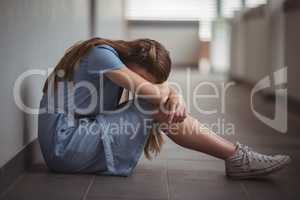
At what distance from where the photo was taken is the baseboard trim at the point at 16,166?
1579 mm

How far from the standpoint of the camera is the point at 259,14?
519 centimetres

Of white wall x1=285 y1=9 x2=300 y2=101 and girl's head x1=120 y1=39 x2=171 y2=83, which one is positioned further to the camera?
white wall x1=285 y1=9 x2=300 y2=101

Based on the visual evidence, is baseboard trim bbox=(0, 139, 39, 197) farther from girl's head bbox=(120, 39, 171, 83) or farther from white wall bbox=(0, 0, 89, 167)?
girl's head bbox=(120, 39, 171, 83)

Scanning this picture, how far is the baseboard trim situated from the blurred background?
2 centimetres

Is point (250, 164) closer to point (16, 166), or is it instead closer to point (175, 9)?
point (16, 166)

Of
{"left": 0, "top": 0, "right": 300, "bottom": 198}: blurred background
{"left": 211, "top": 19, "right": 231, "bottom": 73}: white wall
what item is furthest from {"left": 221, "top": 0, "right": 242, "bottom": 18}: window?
{"left": 211, "top": 19, "right": 231, "bottom": 73}: white wall

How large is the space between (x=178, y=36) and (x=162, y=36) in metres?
0.33

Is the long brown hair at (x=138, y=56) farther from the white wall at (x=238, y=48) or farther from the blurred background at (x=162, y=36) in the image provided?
the white wall at (x=238, y=48)

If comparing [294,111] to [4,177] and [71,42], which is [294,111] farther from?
[4,177]

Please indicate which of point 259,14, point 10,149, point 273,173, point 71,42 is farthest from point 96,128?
point 259,14

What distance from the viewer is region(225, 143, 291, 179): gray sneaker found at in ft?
5.67

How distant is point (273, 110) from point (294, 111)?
0.23 m

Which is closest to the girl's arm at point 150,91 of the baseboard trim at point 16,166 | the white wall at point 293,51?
the baseboard trim at point 16,166

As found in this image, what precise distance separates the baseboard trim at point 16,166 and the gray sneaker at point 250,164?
748mm
